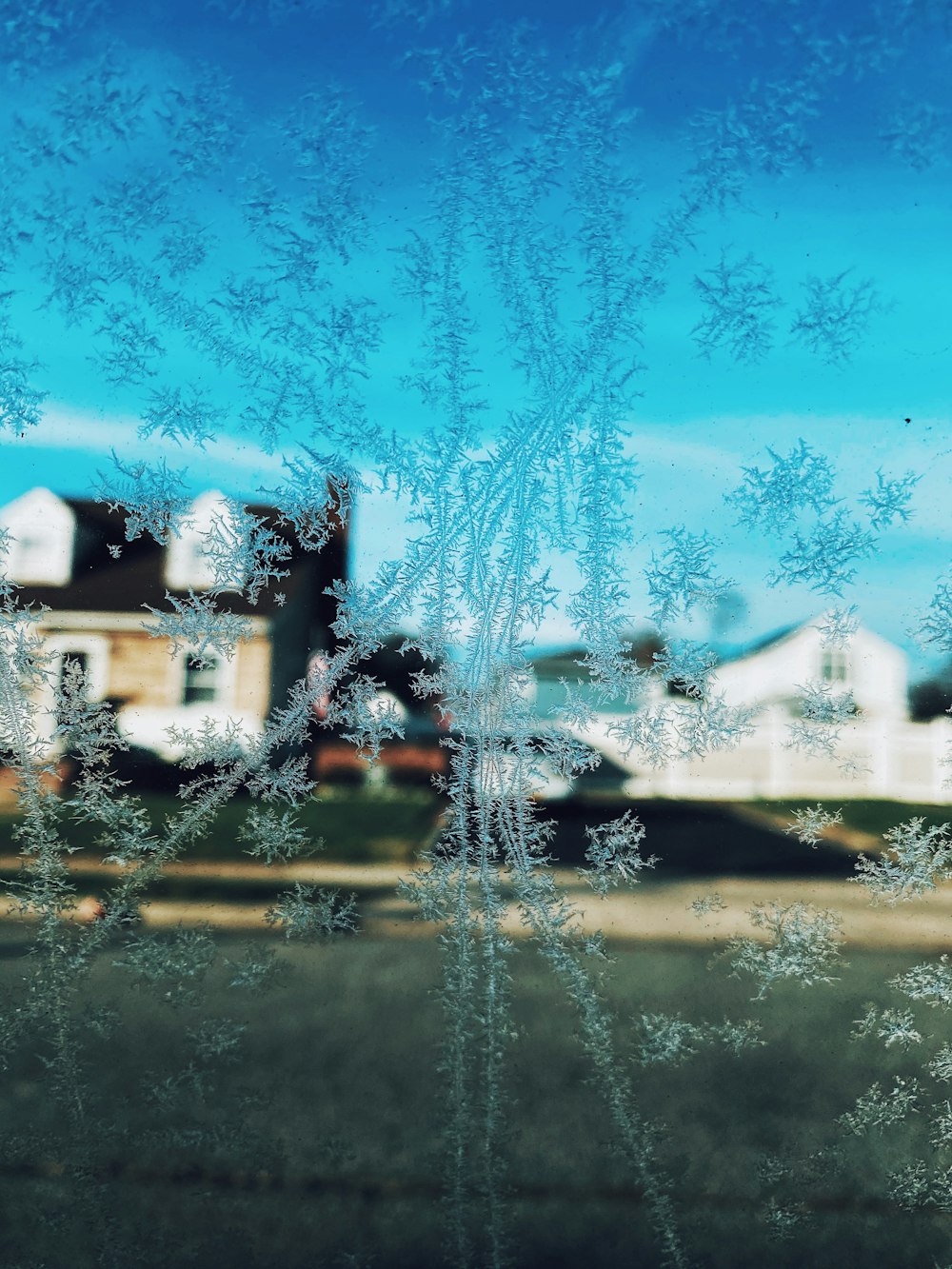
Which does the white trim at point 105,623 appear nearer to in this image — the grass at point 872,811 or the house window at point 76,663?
the house window at point 76,663

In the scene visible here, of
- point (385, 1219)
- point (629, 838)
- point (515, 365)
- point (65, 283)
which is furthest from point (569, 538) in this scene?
point (385, 1219)

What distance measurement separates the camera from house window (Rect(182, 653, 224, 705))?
1.89 metres

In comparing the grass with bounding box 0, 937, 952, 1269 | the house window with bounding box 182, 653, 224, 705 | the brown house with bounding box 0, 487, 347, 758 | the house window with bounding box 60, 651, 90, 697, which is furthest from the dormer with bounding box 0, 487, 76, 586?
the grass with bounding box 0, 937, 952, 1269

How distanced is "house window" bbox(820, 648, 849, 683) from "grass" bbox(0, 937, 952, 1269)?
549mm

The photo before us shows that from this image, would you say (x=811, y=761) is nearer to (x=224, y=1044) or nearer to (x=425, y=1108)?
(x=425, y=1108)

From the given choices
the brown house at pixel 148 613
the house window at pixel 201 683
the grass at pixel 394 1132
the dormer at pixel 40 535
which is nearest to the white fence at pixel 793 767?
the grass at pixel 394 1132

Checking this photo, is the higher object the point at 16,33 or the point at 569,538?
the point at 16,33

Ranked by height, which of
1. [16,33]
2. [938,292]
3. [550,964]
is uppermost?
[16,33]

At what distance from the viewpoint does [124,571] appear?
6.21 feet

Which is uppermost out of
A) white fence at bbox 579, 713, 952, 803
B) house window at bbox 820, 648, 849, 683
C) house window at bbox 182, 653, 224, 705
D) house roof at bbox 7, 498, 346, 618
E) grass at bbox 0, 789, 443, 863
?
house roof at bbox 7, 498, 346, 618

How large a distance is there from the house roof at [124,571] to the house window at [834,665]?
93 centimetres

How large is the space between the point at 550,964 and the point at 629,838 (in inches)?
11.2

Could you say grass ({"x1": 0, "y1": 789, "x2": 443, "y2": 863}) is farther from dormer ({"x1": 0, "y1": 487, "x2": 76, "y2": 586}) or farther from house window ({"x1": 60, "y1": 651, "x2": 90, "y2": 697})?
dormer ({"x1": 0, "y1": 487, "x2": 76, "y2": 586})

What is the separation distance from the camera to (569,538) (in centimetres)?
193
